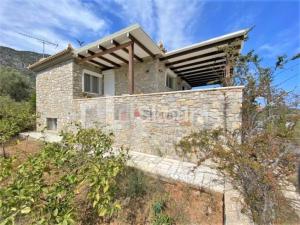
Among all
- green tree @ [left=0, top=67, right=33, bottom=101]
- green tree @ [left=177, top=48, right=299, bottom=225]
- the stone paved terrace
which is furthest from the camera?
green tree @ [left=0, top=67, right=33, bottom=101]

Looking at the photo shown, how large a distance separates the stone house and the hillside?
26408mm

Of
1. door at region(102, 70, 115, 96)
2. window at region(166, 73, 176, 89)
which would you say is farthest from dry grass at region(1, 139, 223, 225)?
window at region(166, 73, 176, 89)

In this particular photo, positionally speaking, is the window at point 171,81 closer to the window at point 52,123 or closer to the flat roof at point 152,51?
the flat roof at point 152,51

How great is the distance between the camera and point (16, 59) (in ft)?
111

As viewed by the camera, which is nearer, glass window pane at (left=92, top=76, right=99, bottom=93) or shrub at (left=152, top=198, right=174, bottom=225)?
shrub at (left=152, top=198, right=174, bottom=225)

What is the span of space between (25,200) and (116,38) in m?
7.30

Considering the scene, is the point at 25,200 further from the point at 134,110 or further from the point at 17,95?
the point at 17,95

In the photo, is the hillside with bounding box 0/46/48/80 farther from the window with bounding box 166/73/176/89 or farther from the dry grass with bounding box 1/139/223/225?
the dry grass with bounding box 1/139/223/225

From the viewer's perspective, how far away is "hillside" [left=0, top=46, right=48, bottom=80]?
3127cm

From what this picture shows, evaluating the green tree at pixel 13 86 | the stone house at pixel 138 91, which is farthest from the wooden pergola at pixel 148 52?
the green tree at pixel 13 86

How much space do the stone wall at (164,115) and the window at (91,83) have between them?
270 centimetres

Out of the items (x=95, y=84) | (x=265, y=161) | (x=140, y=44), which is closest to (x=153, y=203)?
(x=265, y=161)

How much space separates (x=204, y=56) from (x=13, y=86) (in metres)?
25.0

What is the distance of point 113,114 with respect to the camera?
7.42 meters
